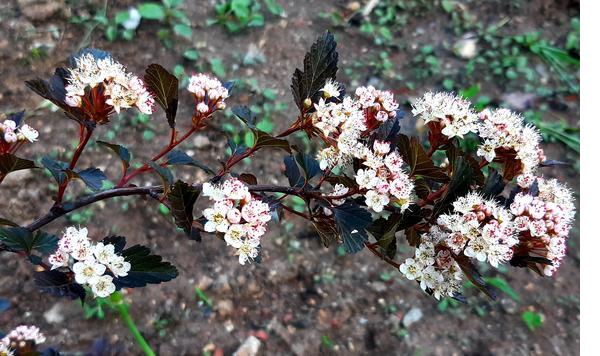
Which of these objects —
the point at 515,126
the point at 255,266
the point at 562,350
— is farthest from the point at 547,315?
the point at 515,126

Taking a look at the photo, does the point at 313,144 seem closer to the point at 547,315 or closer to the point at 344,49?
the point at 344,49

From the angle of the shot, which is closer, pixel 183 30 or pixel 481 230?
pixel 481 230

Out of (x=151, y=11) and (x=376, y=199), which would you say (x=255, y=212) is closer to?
(x=376, y=199)

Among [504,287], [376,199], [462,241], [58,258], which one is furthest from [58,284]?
[504,287]

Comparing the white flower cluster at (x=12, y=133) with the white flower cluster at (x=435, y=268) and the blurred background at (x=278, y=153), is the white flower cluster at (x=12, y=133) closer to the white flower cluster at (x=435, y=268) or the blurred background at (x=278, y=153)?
the blurred background at (x=278, y=153)

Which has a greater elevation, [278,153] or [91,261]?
[278,153]

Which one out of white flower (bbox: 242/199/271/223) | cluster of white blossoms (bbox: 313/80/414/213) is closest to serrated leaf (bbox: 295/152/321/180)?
cluster of white blossoms (bbox: 313/80/414/213)
